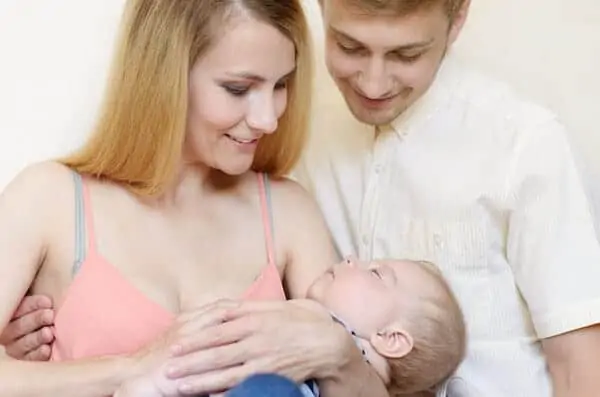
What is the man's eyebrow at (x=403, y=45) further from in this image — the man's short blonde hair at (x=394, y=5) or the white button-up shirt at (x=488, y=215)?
the white button-up shirt at (x=488, y=215)

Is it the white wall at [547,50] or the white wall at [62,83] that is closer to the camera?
the white wall at [62,83]

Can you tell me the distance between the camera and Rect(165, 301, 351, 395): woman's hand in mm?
1557

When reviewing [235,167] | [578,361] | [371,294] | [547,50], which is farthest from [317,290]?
[547,50]

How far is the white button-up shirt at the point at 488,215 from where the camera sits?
1.80m

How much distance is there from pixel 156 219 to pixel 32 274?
21cm

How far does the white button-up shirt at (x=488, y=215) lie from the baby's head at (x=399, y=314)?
15 cm

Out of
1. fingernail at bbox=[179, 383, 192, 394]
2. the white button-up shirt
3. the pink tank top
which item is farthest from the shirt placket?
fingernail at bbox=[179, 383, 192, 394]

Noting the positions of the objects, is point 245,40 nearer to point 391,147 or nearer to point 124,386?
point 391,147

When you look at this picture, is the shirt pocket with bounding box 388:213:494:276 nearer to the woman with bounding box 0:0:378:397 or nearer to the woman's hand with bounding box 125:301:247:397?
the woman with bounding box 0:0:378:397

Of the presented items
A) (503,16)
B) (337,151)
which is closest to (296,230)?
(337,151)

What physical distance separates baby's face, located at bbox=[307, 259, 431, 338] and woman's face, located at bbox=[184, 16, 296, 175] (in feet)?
0.78

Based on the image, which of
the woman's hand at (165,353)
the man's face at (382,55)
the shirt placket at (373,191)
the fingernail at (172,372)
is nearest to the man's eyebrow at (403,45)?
the man's face at (382,55)

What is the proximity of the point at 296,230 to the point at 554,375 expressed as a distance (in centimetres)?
48

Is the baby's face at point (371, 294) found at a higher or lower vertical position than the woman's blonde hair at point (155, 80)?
lower
